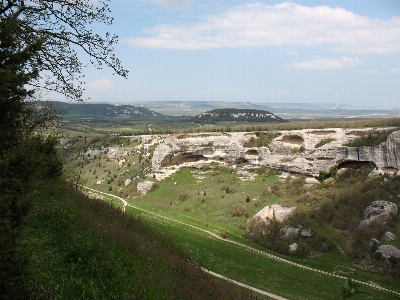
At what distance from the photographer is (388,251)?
18.4m

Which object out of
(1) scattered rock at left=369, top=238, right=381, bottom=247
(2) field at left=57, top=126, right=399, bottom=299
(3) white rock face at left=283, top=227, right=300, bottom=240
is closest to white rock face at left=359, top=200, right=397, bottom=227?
(1) scattered rock at left=369, top=238, right=381, bottom=247

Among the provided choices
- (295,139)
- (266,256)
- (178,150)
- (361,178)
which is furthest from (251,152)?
(266,256)

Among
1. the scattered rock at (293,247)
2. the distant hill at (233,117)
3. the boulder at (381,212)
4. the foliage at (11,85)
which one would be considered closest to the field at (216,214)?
the scattered rock at (293,247)

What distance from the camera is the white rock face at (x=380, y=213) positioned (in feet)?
68.6

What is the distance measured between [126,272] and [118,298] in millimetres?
803

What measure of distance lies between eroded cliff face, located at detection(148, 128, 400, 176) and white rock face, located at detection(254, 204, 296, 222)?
6.98 meters

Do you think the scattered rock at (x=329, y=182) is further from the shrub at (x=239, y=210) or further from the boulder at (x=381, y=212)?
the shrub at (x=239, y=210)

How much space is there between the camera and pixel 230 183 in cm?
3238

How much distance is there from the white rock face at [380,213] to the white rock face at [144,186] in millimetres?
20047

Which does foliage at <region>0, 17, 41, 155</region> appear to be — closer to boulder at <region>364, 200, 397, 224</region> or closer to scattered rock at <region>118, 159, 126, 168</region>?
boulder at <region>364, 200, 397, 224</region>

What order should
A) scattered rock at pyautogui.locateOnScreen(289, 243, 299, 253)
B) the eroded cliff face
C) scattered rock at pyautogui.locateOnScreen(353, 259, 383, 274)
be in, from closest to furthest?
scattered rock at pyautogui.locateOnScreen(353, 259, 383, 274) → scattered rock at pyautogui.locateOnScreen(289, 243, 299, 253) → the eroded cliff face

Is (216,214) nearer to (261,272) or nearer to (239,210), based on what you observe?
(239,210)

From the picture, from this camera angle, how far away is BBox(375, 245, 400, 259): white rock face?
59.4ft

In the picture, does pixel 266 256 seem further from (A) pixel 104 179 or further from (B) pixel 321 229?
(A) pixel 104 179
